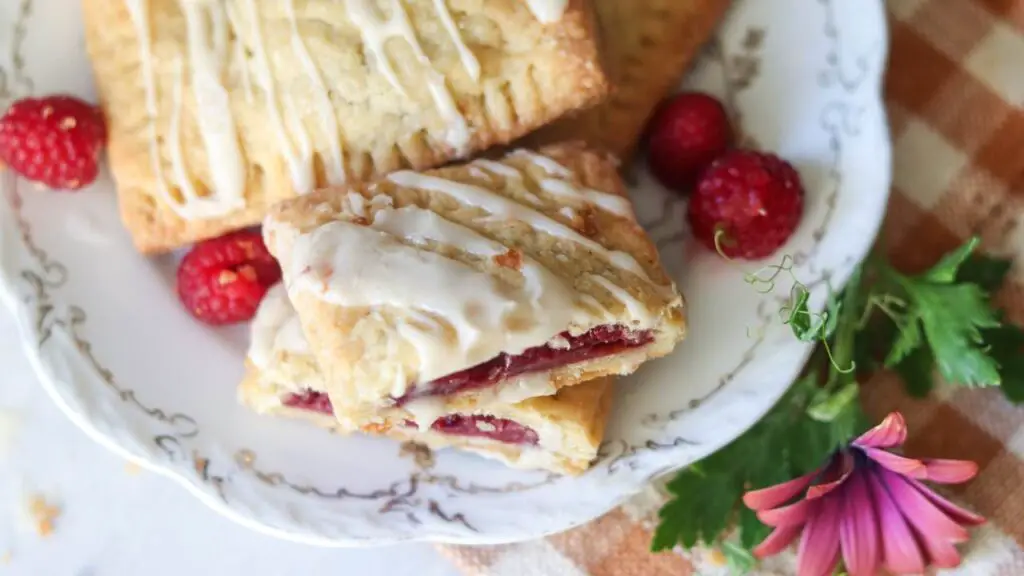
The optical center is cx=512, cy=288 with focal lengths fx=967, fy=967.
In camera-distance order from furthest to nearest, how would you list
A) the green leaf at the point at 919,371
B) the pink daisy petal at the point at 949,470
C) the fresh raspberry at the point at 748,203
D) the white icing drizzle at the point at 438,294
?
1. the green leaf at the point at 919,371
2. the fresh raspberry at the point at 748,203
3. the pink daisy petal at the point at 949,470
4. the white icing drizzle at the point at 438,294

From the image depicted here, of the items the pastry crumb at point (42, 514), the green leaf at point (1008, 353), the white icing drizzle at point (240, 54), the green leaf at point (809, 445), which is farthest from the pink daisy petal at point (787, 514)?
the pastry crumb at point (42, 514)

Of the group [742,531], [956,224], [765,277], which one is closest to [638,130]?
[765,277]

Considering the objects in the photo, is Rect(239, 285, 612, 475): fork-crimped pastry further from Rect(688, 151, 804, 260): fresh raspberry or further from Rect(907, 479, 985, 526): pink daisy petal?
Rect(907, 479, 985, 526): pink daisy petal

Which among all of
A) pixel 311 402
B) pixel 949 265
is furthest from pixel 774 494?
pixel 311 402

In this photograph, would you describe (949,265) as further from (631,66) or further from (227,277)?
(227,277)

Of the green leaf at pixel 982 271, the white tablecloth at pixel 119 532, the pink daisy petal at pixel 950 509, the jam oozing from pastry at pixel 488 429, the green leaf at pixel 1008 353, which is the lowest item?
the white tablecloth at pixel 119 532

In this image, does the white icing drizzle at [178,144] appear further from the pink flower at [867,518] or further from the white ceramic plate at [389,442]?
the pink flower at [867,518]

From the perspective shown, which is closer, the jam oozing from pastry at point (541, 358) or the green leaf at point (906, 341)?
the jam oozing from pastry at point (541, 358)
